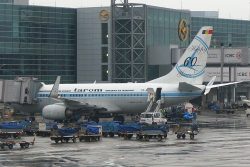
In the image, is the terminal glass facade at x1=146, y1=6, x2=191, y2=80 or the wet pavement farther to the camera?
the terminal glass facade at x1=146, y1=6, x2=191, y2=80

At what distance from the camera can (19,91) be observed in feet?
258

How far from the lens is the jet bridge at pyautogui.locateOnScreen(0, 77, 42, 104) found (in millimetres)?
78750

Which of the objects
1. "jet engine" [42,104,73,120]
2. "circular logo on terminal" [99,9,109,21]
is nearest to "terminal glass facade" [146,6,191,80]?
"circular logo on terminal" [99,9,109,21]

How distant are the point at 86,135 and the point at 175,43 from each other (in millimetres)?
80503

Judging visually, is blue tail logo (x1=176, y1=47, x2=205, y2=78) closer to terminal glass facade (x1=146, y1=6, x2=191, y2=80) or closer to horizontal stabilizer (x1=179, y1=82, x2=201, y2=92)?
horizontal stabilizer (x1=179, y1=82, x2=201, y2=92)

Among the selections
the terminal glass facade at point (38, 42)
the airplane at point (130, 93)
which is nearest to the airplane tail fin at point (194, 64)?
the airplane at point (130, 93)

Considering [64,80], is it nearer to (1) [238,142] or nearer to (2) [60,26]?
(2) [60,26]

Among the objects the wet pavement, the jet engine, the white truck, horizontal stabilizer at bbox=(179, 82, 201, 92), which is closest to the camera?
the wet pavement

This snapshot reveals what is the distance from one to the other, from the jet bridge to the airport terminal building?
131 feet

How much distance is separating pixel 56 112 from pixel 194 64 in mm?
16551

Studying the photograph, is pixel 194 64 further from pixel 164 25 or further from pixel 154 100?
pixel 164 25

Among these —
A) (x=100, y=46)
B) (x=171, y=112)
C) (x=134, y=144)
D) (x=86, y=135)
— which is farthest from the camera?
(x=100, y=46)

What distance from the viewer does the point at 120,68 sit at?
118 m

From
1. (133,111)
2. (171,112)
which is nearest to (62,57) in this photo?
(171,112)
